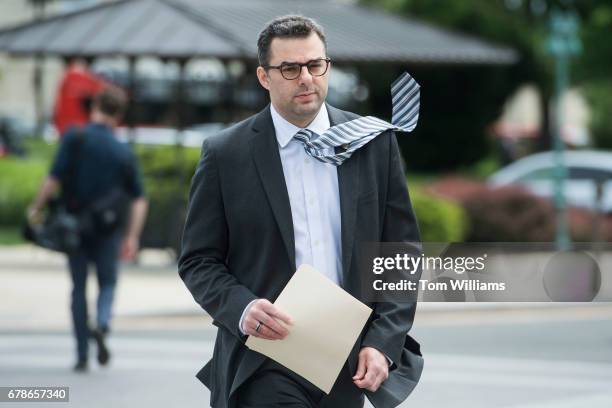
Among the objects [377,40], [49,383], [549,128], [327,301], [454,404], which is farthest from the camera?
[549,128]

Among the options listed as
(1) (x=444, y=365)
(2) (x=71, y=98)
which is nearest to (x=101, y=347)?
(1) (x=444, y=365)

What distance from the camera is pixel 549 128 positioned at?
137ft

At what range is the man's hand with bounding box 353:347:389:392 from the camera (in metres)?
3.96

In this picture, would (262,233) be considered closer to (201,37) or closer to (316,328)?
(316,328)

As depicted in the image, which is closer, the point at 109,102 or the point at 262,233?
the point at 262,233

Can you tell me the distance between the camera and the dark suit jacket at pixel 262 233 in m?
4.04

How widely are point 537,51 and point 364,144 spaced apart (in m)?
33.6

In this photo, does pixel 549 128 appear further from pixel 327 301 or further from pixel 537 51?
pixel 327 301

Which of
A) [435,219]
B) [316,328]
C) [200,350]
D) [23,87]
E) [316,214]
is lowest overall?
[200,350]

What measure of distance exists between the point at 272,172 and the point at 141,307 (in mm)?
9865

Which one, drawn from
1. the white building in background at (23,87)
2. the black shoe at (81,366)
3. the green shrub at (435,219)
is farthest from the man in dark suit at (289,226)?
the white building in background at (23,87)

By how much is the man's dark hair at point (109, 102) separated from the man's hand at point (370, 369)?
6.05 metres

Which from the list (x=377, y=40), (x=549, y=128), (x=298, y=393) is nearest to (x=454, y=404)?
(x=298, y=393)

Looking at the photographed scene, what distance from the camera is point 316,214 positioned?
407cm
